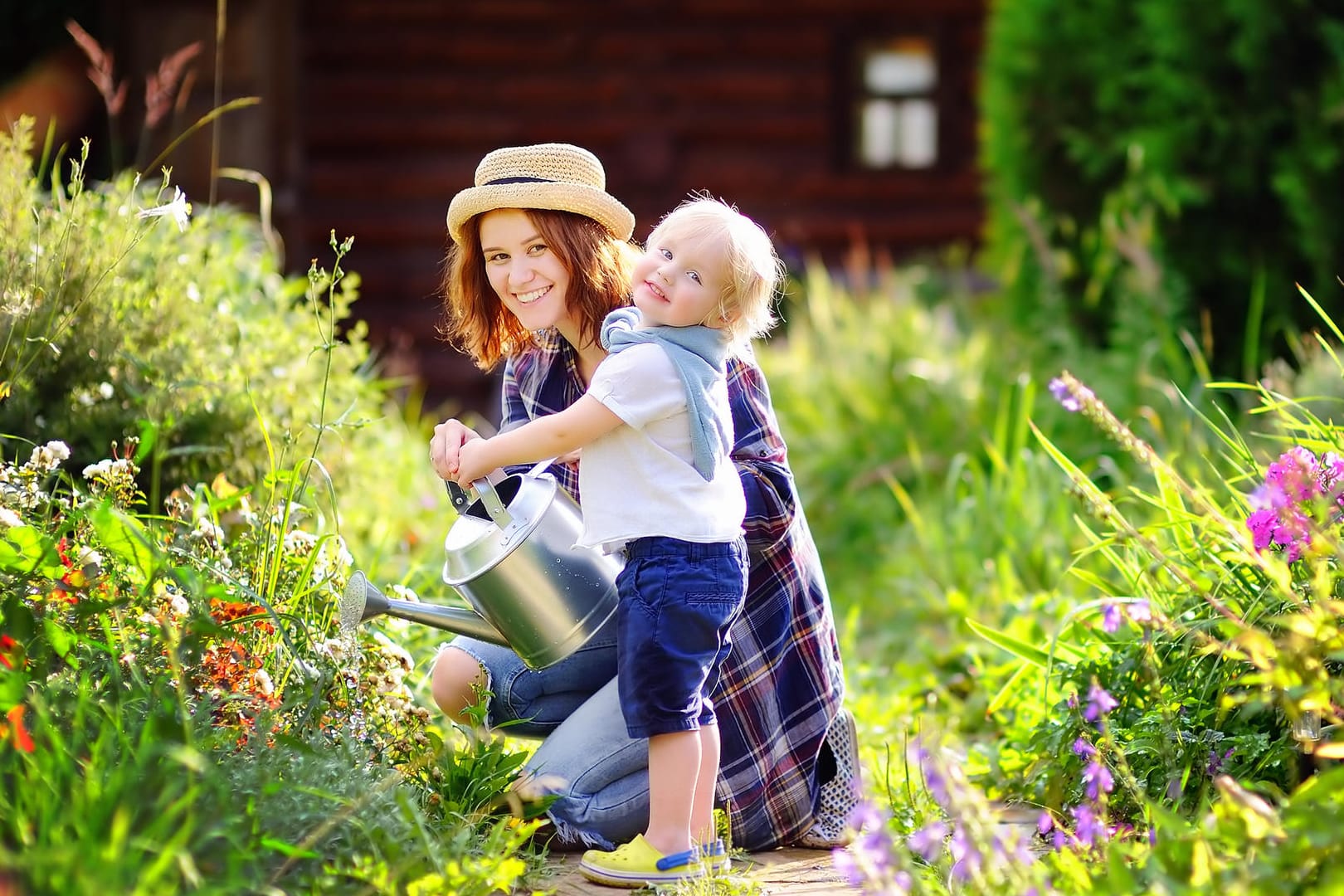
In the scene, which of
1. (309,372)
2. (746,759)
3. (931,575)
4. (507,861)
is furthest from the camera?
(931,575)

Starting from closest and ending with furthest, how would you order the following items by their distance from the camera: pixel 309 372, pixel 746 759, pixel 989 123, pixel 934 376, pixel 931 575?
pixel 746 759, pixel 309 372, pixel 931 575, pixel 934 376, pixel 989 123

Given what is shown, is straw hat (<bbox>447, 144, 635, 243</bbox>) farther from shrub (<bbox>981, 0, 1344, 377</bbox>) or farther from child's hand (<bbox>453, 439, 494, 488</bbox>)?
shrub (<bbox>981, 0, 1344, 377</bbox>)

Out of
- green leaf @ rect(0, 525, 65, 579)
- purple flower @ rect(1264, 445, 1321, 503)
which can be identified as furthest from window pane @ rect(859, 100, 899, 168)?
green leaf @ rect(0, 525, 65, 579)

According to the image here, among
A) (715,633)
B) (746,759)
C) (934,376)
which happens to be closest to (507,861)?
(715,633)

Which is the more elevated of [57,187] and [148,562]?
[57,187]

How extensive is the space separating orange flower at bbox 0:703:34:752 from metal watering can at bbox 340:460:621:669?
0.57 m

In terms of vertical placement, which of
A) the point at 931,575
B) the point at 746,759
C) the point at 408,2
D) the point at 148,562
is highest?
the point at 408,2

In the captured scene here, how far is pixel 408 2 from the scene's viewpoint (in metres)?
8.55

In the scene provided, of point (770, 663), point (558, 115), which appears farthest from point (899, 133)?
point (770, 663)

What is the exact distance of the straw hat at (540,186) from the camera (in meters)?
2.58

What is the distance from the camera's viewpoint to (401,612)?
7.70 feet

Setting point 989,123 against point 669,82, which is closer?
point 989,123

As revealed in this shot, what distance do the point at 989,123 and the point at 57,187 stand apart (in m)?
4.03

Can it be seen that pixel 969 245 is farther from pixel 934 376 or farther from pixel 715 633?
pixel 715 633
